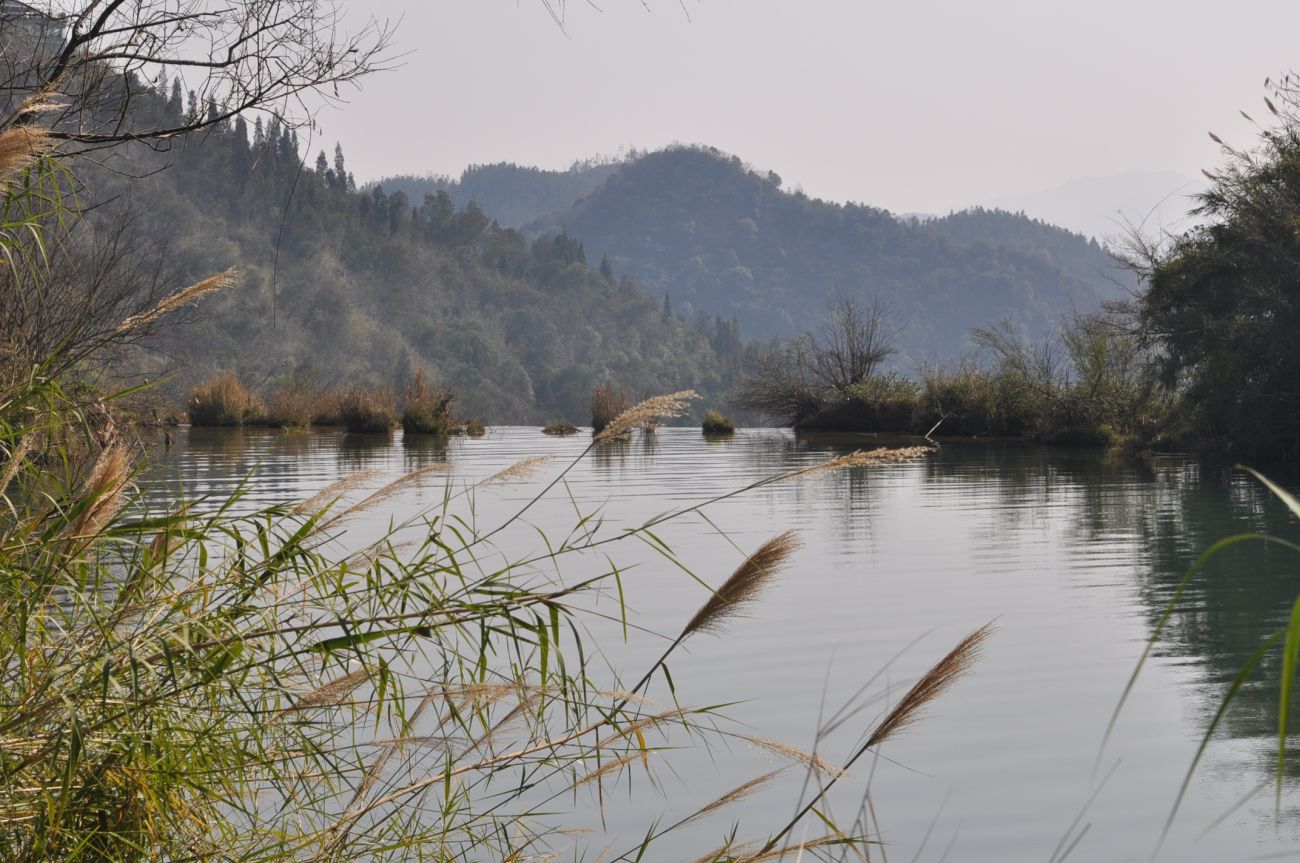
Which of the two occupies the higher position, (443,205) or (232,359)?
(443,205)

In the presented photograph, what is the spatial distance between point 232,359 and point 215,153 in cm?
2300

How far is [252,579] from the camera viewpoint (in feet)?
8.84

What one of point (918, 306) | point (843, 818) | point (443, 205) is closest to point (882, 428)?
point (843, 818)

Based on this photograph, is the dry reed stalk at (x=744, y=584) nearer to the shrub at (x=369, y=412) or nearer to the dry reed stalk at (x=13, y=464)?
the dry reed stalk at (x=13, y=464)

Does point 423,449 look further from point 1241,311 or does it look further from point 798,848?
point 798,848

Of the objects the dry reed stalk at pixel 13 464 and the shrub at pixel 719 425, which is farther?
the shrub at pixel 719 425

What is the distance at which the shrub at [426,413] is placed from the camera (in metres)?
30.3

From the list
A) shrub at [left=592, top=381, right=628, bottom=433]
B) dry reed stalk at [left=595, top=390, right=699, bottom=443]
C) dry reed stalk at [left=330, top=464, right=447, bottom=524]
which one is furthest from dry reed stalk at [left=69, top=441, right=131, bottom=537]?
shrub at [left=592, top=381, right=628, bottom=433]

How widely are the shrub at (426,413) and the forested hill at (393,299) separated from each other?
41115 millimetres

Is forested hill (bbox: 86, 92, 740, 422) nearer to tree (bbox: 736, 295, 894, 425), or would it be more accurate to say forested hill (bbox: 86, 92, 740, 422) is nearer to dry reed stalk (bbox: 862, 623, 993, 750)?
tree (bbox: 736, 295, 894, 425)

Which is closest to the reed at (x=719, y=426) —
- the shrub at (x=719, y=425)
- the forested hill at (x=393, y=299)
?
the shrub at (x=719, y=425)

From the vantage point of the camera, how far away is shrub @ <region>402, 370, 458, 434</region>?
30266 mm

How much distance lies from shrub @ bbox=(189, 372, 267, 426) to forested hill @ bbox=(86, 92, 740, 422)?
1496 inches

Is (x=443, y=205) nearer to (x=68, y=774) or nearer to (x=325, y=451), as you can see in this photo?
(x=325, y=451)
